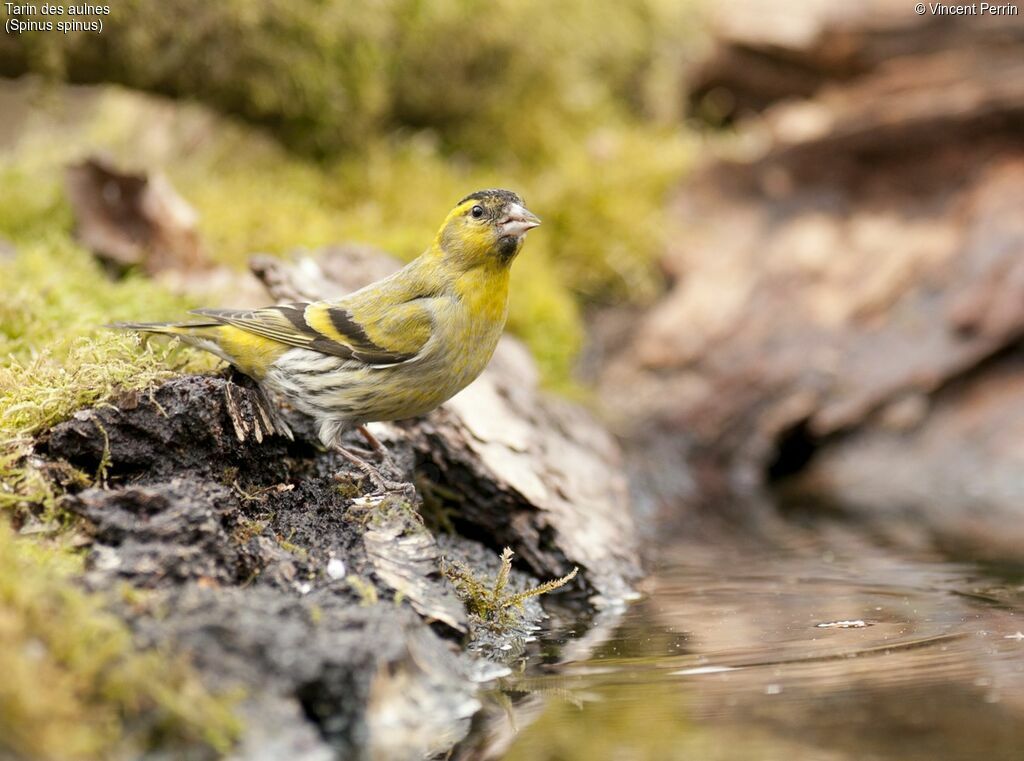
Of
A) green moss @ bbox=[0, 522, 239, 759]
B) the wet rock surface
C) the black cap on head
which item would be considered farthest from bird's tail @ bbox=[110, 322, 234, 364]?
the wet rock surface

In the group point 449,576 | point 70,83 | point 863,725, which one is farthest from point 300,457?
point 70,83

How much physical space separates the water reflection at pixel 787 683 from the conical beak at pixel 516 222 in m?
1.60

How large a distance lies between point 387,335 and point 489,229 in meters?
0.63

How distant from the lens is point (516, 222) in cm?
466

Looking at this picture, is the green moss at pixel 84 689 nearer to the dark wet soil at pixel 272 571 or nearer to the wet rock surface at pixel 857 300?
the dark wet soil at pixel 272 571

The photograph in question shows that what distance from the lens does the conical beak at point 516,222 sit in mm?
4637

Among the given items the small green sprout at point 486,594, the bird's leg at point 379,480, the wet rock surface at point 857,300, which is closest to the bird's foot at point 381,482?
the bird's leg at point 379,480

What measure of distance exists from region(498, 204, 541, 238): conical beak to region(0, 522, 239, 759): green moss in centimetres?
242

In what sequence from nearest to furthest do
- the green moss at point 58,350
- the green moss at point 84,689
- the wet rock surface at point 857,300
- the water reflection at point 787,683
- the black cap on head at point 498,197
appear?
the green moss at point 84,689
the water reflection at point 787,683
the green moss at point 58,350
the black cap on head at point 498,197
the wet rock surface at point 857,300

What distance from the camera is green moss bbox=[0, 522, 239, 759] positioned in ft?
7.84

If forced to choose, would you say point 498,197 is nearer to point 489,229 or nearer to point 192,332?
point 489,229

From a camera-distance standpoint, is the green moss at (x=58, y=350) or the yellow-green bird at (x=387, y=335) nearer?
the green moss at (x=58, y=350)

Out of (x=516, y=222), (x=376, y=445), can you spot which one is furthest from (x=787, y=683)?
(x=516, y=222)

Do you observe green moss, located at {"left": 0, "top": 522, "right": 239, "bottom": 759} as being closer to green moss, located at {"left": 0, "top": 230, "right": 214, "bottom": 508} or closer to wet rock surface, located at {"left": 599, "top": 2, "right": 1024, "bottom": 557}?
green moss, located at {"left": 0, "top": 230, "right": 214, "bottom": 508}
